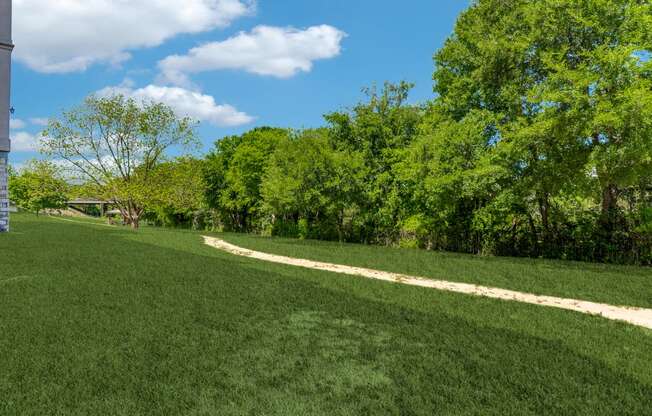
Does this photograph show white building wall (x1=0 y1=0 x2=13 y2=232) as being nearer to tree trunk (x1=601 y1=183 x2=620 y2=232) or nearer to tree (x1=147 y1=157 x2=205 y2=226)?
tree (x1=147 y1=157 x2=205 y2=226)

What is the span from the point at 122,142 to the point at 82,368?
Answer: 1756 inches

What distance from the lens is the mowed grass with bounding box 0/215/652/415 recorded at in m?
4.47

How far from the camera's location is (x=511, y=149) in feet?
55.2

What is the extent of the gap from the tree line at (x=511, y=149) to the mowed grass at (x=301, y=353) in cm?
930

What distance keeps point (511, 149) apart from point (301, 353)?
13663mm

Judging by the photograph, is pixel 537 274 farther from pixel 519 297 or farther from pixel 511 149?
pixel 511 149

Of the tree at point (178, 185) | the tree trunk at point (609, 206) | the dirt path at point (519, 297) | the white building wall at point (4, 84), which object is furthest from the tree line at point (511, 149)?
the tree at point (178, 185)

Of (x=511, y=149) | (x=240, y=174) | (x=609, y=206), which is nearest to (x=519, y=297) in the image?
(x=511, y=149)

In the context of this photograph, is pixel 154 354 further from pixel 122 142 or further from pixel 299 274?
pixel 122 142

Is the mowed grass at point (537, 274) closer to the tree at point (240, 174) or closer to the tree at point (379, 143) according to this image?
the tree at point (379, 143)

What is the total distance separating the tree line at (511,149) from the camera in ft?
50.3

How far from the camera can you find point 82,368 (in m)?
5.26

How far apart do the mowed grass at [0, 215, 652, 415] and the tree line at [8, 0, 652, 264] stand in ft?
30.5

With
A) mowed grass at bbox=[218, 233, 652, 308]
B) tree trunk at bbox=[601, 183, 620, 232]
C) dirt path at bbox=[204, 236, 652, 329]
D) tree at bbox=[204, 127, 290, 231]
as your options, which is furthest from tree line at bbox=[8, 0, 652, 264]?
tree at bbox=[204, 127, 290, 231]
